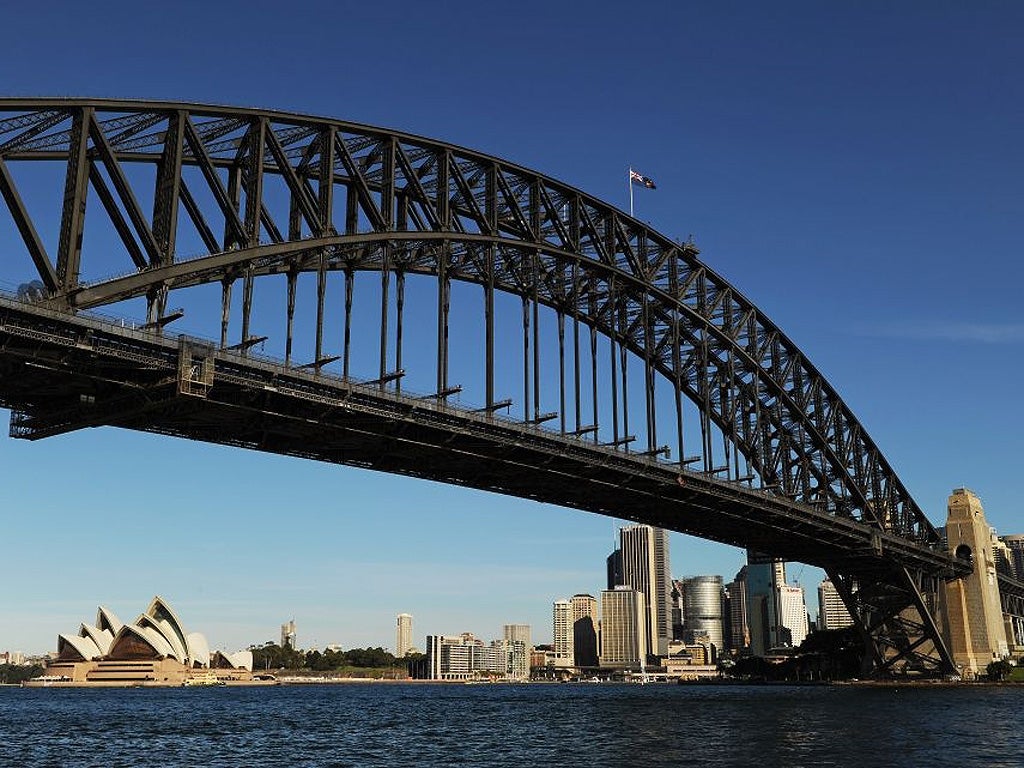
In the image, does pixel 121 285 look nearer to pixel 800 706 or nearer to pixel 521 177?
pixel 521 177

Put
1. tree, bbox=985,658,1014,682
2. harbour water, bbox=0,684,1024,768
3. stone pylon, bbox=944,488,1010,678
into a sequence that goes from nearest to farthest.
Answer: harbour water, bbox=0,684,1024,768
tree, bbox=985,658,1014,682
stone pylon, bbox=944,488,1010,678

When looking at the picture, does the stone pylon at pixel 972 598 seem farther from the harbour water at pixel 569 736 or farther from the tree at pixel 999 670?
the harbour water at pixel 569 736

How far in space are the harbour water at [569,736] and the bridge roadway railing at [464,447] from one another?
1532cm

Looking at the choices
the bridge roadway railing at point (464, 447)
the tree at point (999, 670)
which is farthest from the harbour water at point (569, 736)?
the tree at point (999, 670)

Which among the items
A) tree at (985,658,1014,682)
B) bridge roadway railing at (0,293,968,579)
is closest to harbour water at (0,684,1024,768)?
bridge roadway railing at (0,293,968,579)

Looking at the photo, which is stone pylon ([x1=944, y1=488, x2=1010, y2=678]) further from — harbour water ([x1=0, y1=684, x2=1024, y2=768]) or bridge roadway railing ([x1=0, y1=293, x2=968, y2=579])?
harbour water ([x1=0, y1=684, x2=1024, y2=768])

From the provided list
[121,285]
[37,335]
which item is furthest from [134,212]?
[37,335]

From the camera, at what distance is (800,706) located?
83.8 metres

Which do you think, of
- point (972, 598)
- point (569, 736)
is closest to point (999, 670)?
point (972, 598)

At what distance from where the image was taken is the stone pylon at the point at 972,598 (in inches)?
4825

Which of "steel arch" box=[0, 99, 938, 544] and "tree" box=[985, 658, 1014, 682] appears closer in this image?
"steel arch" box=[0, 99, 938, 544]

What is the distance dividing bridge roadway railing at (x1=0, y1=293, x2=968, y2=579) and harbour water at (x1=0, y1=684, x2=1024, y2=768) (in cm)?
1532

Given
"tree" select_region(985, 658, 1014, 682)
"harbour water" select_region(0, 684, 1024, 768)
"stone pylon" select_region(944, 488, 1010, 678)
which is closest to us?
"harbour water" select_region(0, 684, 1024, 768)

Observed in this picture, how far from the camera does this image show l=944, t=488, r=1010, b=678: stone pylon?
122562 mm
